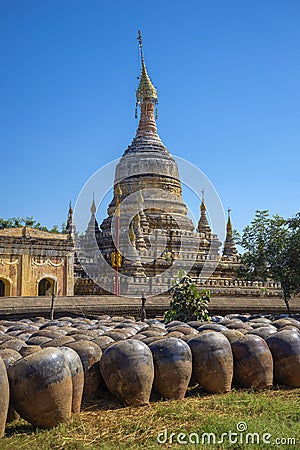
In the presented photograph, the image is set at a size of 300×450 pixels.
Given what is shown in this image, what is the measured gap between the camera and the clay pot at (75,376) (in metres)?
5.83

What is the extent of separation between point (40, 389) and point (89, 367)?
1212mm

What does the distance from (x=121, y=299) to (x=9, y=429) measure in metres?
15.9

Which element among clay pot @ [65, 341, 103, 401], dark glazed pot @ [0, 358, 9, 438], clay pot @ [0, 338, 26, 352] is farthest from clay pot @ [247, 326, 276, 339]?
dark glazed pot @ [0, 358, 9, 438]

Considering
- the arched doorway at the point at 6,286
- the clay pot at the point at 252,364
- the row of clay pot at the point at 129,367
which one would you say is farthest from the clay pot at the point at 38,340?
the arched doorway at the point at 6,286

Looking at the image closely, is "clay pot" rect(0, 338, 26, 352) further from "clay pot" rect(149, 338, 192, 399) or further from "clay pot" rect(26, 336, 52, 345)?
"clay pot" rect(149, 338, 192, 399)

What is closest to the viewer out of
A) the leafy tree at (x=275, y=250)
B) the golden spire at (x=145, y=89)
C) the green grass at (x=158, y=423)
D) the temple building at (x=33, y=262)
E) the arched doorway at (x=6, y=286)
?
the green grass at (x=158, y=423)

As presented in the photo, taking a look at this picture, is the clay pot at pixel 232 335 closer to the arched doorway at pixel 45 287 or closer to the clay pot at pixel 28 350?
the clay pot at pixel 28 350

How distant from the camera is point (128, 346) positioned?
6.41 meters

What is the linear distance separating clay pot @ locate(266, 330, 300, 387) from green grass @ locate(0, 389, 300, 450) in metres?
0.73

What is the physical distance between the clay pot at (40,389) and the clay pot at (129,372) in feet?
2.89

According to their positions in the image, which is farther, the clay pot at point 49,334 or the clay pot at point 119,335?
the clay pot at point 49,334

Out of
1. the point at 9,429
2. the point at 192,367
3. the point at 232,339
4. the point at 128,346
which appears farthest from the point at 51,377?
the point at 232,339

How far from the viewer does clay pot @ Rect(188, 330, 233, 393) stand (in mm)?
6867

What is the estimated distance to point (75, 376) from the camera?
19.2ft
